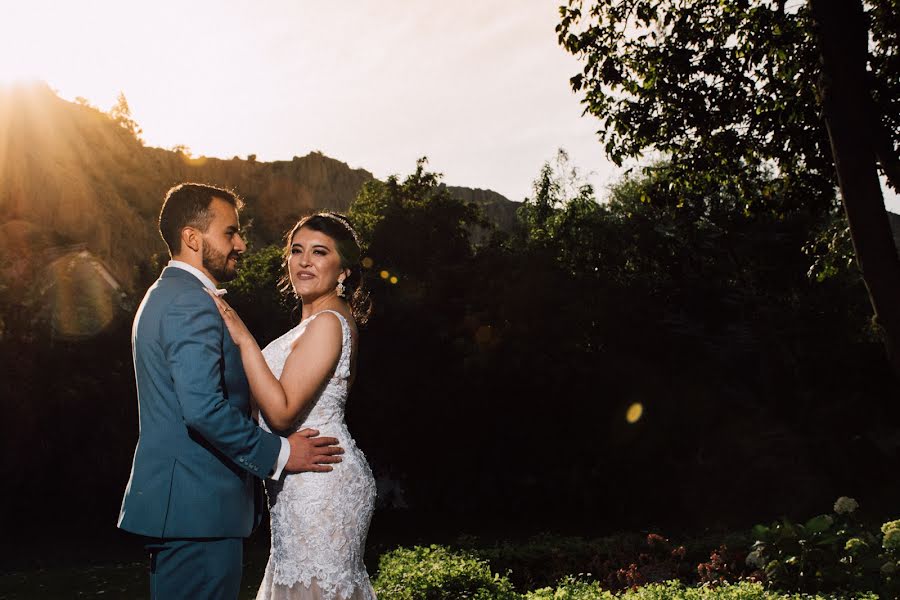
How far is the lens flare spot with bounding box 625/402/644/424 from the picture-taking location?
72.1 ft

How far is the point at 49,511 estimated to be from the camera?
21.8 metres

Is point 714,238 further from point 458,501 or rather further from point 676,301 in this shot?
point 458,501

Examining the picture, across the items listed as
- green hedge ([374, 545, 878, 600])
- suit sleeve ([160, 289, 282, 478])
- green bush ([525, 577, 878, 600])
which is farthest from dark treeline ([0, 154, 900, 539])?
suit sleeve ([160, 289, 282, 478])

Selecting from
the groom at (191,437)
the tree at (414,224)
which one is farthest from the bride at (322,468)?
the tree at (414,224)

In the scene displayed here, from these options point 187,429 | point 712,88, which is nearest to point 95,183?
point 712,88

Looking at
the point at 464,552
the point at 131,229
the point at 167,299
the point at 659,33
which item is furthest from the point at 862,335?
the point at 131,229

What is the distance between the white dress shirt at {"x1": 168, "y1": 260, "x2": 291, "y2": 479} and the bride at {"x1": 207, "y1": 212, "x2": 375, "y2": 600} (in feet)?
0.54

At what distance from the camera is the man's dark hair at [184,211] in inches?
154

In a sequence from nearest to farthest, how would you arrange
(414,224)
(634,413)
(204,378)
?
(204,378), (634,413), (414,224)

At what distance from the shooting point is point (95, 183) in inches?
2243

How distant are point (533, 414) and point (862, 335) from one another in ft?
68.8

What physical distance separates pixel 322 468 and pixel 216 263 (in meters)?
1.22

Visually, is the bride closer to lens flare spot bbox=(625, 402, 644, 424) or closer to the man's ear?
the man's ear

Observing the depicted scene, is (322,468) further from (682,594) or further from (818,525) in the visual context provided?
(818,525)
